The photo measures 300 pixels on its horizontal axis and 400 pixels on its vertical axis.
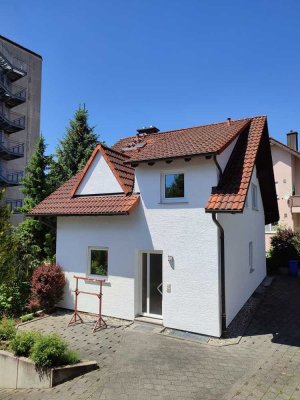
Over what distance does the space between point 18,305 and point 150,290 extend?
239 inches

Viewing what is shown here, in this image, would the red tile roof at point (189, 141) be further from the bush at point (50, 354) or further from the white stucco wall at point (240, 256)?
the bush at point (50, 354)

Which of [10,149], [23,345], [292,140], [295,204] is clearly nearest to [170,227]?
[23,345]

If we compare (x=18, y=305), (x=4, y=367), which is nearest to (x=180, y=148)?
(x=4, y=367)

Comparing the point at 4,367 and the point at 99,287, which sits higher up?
the point at 99,287

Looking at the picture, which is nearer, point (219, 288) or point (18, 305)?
point (219, 288)

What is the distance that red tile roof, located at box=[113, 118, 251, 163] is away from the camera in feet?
34.7

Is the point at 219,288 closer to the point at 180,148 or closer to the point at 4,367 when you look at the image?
the point at 180,148

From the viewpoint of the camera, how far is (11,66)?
4006 centimetres

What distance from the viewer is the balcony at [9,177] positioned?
119 ft

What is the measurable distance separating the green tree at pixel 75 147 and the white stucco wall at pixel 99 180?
9806 millimetres

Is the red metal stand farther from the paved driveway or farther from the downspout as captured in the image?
the downspout

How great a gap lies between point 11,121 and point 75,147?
21.3 m

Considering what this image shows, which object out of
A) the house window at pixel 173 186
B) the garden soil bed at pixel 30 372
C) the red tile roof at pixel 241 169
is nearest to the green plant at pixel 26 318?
the garden soil bed at pixel 30 372

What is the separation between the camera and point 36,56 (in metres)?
48.4
